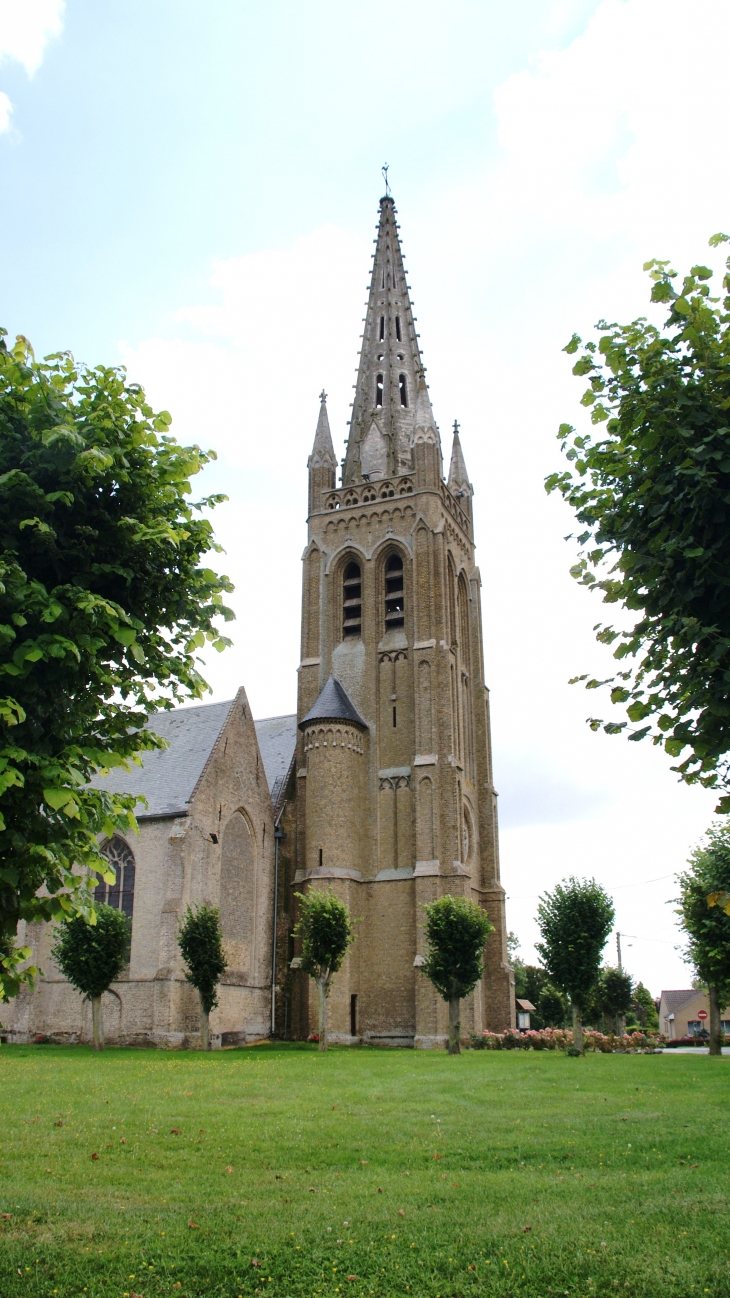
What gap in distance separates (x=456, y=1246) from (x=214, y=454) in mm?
7215

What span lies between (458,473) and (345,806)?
20821mm

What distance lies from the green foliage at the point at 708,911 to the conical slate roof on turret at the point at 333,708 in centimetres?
1423

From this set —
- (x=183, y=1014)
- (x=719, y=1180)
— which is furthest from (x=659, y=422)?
(x=183, y=1014)

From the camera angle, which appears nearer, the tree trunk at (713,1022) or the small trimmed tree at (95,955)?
the small trimmed tree at (95,955)

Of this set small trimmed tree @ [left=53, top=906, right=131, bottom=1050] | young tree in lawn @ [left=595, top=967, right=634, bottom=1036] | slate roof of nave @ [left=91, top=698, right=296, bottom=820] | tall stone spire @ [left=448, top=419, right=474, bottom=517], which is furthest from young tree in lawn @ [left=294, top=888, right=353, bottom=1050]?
young tree in lawn @ [left=595, top=967, right=634, bottom=1036]

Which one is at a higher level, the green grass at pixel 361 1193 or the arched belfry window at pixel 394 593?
Result: the arched belfry window at pixel 394 593

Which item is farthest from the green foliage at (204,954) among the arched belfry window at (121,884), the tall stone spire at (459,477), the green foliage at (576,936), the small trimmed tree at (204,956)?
the tall stone spire at (459,477)

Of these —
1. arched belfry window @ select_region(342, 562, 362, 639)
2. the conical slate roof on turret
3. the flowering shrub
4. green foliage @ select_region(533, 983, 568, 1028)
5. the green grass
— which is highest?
arched belfry window @ select_region(342, 562, 362, 639)

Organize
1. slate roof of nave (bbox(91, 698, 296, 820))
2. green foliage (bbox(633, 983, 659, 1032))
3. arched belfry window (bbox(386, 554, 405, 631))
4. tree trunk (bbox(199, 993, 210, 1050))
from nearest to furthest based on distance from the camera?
tree trunk (bbox(199, 993, 210, 1050)) < slate roof of nave (bbox(91, 698, 296, 820)) < arched belfry window (bbox(386, 554, 405, 631)) < green foliage (bbox(633, 983, 659, 1032))

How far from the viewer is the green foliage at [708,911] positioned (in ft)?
90.0

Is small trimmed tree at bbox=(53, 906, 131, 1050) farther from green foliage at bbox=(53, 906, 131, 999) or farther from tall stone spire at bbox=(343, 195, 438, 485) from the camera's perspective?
tall stone spire at bbox=(343, 195, 438, 485)

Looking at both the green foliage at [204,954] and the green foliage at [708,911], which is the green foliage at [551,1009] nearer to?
the green foliage at [708,911]

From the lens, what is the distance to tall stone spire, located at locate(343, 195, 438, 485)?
157ft

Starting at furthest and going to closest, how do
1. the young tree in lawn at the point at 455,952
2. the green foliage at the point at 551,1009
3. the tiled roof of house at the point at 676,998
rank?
the tiled roof of house at the point at 676,998 → the green foliage at the point at 551,1009 → the young tree in lawn at the point at 455,952
